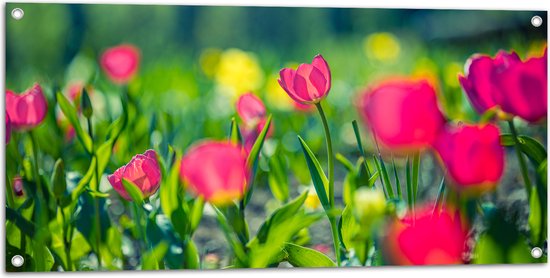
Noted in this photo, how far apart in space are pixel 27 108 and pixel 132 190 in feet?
0.66

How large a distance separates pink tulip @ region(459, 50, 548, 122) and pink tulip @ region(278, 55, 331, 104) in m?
0.22

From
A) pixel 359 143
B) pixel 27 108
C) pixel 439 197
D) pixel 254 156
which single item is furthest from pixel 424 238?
pixel 27 108

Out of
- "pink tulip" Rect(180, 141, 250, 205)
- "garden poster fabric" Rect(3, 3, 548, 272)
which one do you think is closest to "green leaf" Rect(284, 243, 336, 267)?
"garden poster fabric" Rect(3, 3, 548, 272)

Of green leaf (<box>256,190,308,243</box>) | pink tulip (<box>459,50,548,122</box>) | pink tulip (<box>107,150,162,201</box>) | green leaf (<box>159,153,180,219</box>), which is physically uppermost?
pink tulip (<box>459,50,548,122</box>)

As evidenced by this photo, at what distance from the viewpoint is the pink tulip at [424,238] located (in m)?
1.37

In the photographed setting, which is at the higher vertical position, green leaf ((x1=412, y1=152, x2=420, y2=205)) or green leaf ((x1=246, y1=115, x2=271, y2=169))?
green leaf ((x1=246, y1=115, x2=271, y2=169))

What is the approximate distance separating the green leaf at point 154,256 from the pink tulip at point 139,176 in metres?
0.08

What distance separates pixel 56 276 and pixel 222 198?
10.3 inches

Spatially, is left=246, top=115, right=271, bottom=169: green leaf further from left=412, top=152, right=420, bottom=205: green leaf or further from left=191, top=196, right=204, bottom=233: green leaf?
left=412, top=152, right=420, bottom=205: green leaf

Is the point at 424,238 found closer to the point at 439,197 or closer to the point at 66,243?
the point at 439,197

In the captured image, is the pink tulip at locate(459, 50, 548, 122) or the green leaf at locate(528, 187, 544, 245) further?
the green leaf at locate(528, 187, 544, 245)

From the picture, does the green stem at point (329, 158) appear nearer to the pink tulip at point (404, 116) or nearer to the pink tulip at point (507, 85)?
the pink tulip at point (404, 116)

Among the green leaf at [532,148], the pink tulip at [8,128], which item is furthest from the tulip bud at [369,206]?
the pink tulip at [8,128]

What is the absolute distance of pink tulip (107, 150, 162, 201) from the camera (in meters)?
1.33
